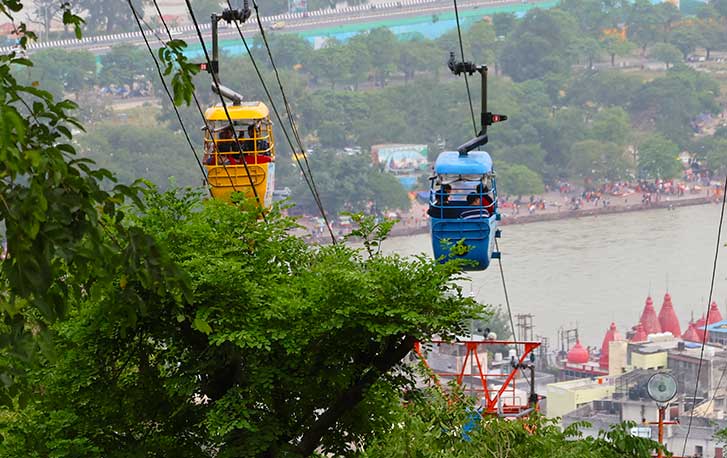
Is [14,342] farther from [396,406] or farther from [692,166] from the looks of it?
[692,166]

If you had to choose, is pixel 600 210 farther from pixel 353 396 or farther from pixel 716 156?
pixel 353 396

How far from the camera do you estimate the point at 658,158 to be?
38969mm

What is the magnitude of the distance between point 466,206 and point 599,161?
3254cm

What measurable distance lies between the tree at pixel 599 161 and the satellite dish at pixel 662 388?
32.4 metres

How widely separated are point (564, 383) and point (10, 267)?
2407 centimetres

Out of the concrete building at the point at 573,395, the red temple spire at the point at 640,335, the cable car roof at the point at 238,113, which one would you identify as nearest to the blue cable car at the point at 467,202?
the cable car roof at the point at 238,113

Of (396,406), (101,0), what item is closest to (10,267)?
(396,406)

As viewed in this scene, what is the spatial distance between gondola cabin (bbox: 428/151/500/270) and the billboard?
3086 centimetres

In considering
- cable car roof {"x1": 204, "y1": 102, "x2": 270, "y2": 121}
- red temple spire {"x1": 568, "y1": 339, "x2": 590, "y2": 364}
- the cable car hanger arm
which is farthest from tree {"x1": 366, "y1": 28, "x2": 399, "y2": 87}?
the cable car hanger arm

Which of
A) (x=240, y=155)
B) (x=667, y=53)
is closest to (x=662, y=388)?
(x=240, y=155)

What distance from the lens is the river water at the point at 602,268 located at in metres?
31.3

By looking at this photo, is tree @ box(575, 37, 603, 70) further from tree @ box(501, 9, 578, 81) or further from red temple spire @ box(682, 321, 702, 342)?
red temple spire @ box(682, 321, 702, 342)

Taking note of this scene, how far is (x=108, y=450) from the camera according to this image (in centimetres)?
412

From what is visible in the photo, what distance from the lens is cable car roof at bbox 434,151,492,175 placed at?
646 centimetres
